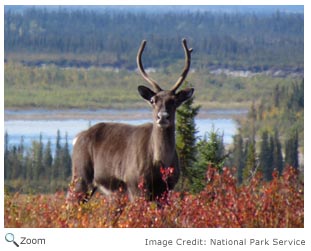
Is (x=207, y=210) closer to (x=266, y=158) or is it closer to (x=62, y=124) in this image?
(x=266, y=158)

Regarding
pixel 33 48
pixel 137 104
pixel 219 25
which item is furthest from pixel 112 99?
pixel 33 48

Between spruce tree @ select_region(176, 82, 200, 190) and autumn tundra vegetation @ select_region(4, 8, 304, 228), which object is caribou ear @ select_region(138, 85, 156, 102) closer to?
autumn tundra vegetation @ select_region(4, 8, 304, 228)

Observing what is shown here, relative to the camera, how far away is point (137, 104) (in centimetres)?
7681

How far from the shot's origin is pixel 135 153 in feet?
48.7

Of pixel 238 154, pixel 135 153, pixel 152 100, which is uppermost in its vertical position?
pixel 152 100

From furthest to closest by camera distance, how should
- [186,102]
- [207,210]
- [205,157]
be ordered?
[205,157] → [186,102] → [207,210]

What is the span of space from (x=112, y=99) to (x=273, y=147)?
32274mm

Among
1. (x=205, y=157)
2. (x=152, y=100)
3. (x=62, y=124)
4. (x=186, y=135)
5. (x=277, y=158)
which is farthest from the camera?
(x=62, y=124)

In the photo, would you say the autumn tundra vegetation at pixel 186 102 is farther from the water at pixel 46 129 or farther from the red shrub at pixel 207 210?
the water at pixel 46 129

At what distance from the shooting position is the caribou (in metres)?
14.2

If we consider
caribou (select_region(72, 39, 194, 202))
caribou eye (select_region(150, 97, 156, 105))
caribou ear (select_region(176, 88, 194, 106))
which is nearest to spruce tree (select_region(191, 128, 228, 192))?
caribou (select_region(72, 39, 194, 202))

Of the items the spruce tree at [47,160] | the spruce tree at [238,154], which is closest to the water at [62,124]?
the spruce tree at [47,160]

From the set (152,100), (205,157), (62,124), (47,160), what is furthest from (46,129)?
(152,100)

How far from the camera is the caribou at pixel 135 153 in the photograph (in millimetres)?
14227
